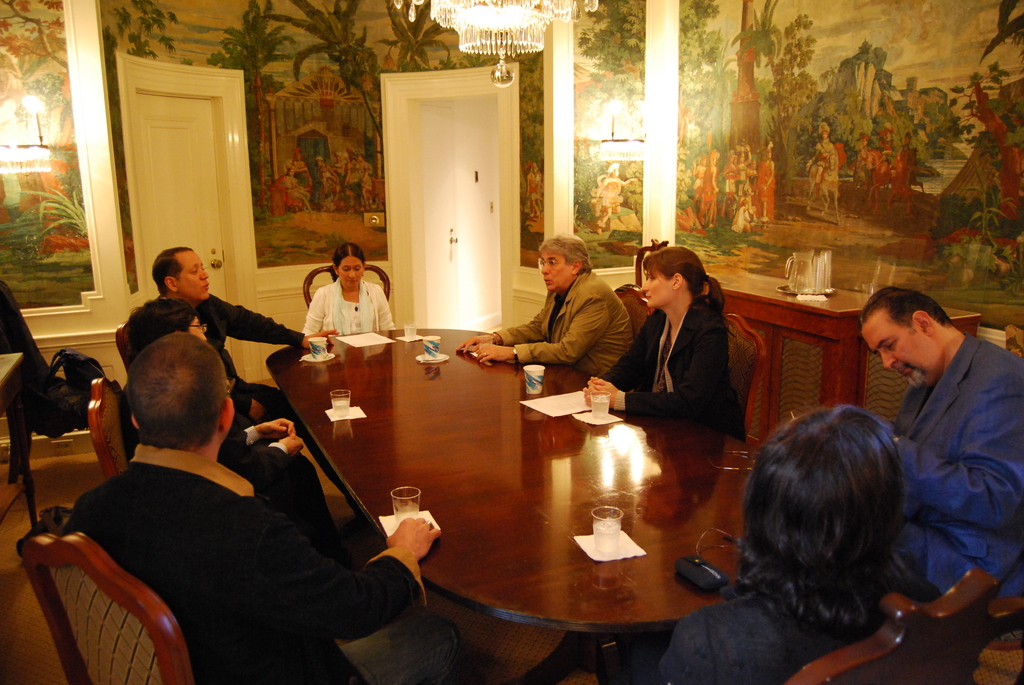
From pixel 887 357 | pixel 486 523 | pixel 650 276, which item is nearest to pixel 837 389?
pixel 650 276

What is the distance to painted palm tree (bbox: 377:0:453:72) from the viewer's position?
6.47m

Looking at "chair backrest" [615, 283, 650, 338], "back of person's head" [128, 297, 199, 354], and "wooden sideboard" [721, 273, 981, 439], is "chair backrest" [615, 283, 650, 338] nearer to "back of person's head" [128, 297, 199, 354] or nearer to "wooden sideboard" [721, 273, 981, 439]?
"wooden sideboard" [721, 273, 981, 439]

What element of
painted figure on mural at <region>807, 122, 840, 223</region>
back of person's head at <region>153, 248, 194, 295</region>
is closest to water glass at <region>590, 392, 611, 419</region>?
back of person's head at <region>153, 248, 194, 295</region>

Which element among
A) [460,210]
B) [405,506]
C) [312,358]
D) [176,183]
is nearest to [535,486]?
[405,506]

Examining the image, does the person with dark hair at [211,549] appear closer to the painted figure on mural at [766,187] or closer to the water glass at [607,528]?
the water glass at [607,528]

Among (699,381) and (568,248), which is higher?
(568,248)

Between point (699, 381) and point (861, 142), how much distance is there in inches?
94.9

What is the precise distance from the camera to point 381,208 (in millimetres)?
6906

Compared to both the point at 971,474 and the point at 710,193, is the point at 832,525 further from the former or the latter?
the point at 710,193

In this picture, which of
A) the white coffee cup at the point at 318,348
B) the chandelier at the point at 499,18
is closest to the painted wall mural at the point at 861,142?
the chandelier at the point at 499,18

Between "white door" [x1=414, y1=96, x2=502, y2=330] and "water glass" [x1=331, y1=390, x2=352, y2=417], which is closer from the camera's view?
"water glass" [x1=331, y1=390, x2=352, y2=417]

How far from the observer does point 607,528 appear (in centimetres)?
161

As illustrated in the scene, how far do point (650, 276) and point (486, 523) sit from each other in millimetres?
1393

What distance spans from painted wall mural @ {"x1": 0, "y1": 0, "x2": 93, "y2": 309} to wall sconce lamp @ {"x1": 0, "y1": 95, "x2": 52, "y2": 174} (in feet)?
0.08
